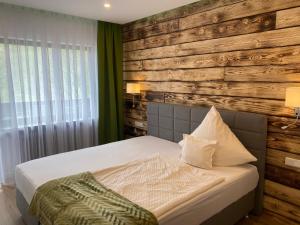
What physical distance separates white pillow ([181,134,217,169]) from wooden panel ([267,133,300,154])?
1.97 feet

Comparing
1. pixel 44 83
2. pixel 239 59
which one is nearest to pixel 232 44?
pixel 239 59

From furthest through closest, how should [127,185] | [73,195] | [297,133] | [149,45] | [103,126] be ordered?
[103,126], [149,45], [297,133], [127,185], [73,195]

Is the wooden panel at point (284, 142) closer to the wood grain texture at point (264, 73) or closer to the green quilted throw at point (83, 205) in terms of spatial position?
the wood grain texture at point (264, 73)

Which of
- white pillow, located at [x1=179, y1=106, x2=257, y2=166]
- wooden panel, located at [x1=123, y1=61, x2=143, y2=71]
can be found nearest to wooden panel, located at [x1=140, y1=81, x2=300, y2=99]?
white pillow, located at [x1=179, y1=106, x2=257, y2=166]

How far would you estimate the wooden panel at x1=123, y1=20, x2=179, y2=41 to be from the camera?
11.0ft

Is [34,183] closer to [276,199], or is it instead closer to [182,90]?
[182,90]

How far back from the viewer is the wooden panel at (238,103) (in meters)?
2.33

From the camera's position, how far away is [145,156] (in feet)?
8.98

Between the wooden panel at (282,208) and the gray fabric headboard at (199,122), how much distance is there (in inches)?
2.9

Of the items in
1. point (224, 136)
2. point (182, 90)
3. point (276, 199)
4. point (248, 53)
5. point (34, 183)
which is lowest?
point (276, 199)

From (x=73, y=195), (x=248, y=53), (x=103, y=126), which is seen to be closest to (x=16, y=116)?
(x=103, y=126)

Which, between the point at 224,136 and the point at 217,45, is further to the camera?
the point at 217,45

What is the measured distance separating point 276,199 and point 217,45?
6.23ft

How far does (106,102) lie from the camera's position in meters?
4.20
